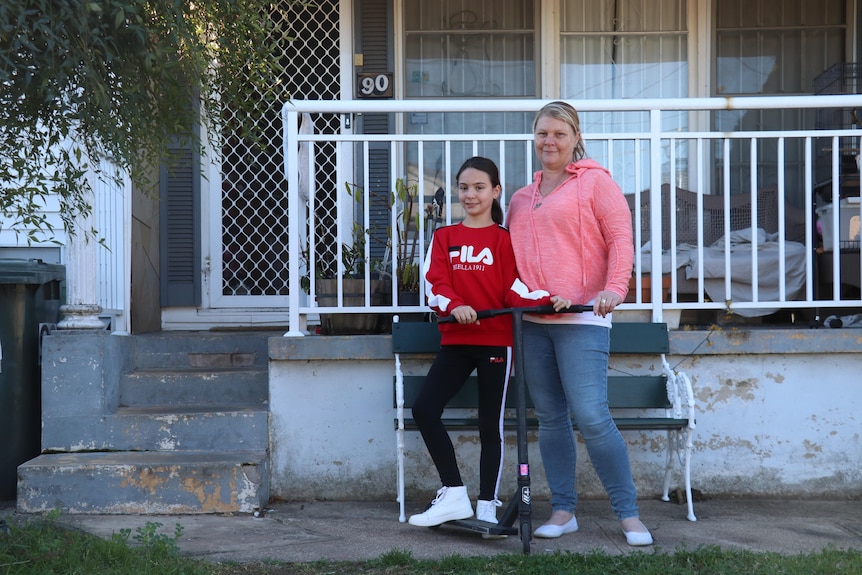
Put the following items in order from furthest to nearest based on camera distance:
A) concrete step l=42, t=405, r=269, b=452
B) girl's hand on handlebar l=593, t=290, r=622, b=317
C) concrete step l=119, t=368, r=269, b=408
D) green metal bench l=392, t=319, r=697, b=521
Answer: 1. concrete step l=119, t=368, r=269, b=408
2. concrete step l=42, t=405, r=269, b=452
3. green metal bench l=392, t=319, r=697, b=521
4. girl's hand on handlebar l=593, t=290, r=622, b=317

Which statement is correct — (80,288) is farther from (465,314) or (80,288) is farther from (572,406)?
(572,406)

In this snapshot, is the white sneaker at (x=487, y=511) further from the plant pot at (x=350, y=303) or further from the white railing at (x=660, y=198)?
the plant pot at (x=350, y=303)

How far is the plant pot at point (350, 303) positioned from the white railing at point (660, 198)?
1cm

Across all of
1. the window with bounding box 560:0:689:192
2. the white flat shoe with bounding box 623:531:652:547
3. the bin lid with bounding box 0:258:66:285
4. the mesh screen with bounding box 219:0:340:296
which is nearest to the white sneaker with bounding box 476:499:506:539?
the white flat shoe with bounding box 623:531:652:547

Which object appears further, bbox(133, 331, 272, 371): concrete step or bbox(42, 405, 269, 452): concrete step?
bbox(133, 331, 272, 371): concrete step

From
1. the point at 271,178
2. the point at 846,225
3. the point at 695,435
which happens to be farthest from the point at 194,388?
the point at 846,225

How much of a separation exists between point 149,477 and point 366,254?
1.64 meters

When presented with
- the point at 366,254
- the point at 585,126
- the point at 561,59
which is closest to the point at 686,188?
the point at 585,126

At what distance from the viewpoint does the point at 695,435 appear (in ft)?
15.8

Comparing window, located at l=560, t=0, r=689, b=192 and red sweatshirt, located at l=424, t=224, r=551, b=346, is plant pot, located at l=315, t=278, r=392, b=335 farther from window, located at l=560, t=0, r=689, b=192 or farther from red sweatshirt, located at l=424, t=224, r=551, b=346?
window, located at l=560, t=0, r=689, b=192

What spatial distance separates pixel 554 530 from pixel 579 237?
1.31m

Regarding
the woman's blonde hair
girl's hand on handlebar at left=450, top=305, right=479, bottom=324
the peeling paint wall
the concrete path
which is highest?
the woman's blonde hair

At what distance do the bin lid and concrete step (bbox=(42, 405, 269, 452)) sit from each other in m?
0.77

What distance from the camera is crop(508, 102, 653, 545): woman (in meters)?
3.83
